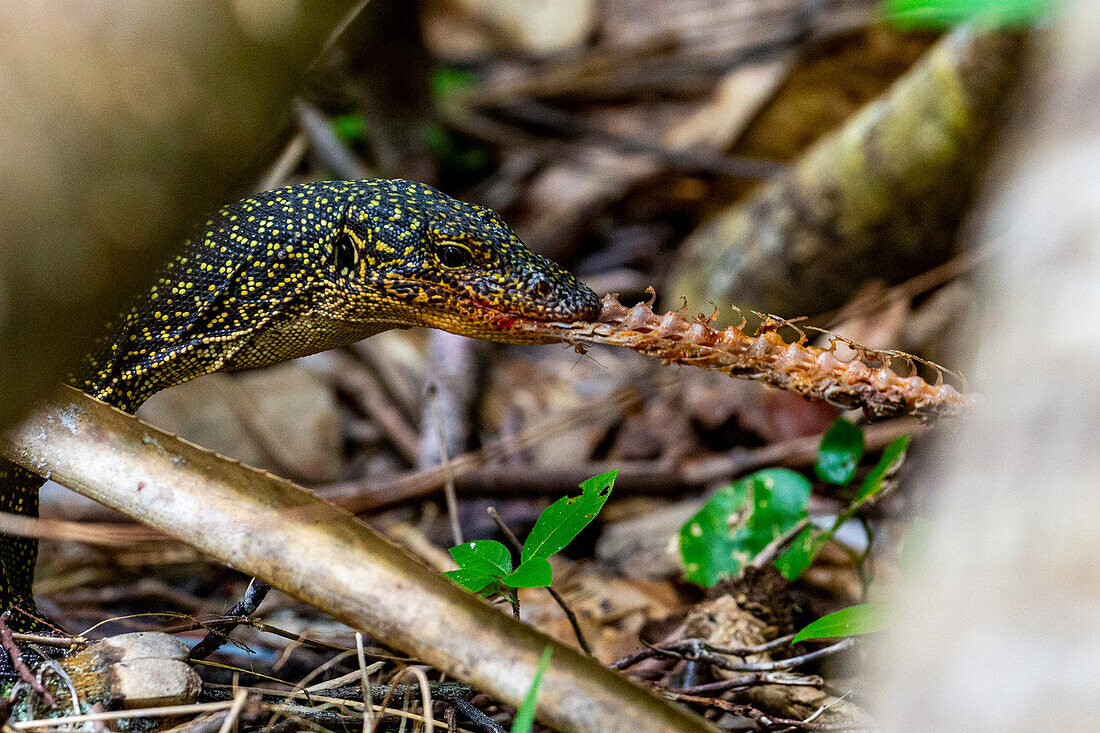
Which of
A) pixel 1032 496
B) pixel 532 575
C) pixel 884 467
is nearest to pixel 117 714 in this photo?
pixel 532 575

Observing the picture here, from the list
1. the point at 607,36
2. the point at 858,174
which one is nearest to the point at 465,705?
the point at 858,174

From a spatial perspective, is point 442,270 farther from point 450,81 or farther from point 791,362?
point 450,81

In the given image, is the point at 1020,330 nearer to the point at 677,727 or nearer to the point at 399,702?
the point at 677,727

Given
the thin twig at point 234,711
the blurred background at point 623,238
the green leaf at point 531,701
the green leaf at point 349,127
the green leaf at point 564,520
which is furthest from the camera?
the green leaf at point 349,127

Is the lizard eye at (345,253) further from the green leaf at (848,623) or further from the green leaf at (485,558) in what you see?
the green leaf at (848,623)

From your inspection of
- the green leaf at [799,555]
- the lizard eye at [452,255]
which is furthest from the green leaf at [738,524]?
the lizard eye at [452,255]

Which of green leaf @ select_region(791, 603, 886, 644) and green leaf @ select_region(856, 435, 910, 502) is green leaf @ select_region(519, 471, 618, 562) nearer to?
green leaf @ select_region(791, 603, 886, 644)

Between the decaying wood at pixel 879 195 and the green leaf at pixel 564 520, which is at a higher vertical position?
the decaying wood at pixel 879 195
